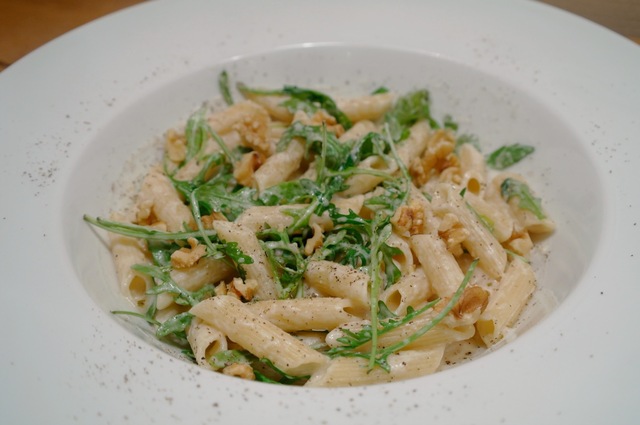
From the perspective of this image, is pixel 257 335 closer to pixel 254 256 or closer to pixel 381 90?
pixel 254 256

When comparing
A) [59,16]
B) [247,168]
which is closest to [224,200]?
[247,168]

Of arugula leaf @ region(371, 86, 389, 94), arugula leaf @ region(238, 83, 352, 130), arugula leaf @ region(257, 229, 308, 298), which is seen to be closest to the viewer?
arugula leaf @ region(257, 229, 308, 298)

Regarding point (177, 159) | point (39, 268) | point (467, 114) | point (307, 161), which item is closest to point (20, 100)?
point (177, 159)

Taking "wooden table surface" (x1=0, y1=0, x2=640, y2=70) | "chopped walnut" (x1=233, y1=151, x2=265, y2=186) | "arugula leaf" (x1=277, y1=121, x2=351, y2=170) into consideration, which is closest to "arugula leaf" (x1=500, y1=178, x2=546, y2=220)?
"arugula leaf" (x1=277, y1=121, x2=351, y2=170)

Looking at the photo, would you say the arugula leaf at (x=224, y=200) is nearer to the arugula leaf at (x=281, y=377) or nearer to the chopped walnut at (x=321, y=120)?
the chopped walnut at (x=321, y=120)

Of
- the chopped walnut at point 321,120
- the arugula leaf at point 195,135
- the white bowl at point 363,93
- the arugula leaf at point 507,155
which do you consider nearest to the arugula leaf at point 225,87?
the white bowl at point 363,93

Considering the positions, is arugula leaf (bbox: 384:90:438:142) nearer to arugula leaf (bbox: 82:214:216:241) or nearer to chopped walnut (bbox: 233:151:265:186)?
chopped walnut (bbox: 233:151:265:186)
